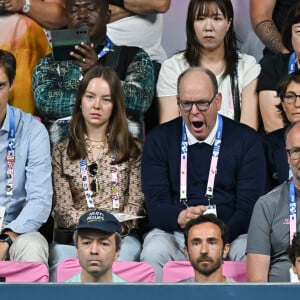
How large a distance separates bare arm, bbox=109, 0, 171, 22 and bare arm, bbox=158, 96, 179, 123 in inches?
24.7

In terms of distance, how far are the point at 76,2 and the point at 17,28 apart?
0.42 m

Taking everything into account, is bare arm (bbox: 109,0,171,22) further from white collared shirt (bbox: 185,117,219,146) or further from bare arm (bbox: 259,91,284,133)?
white collared shirt (bbox: 185,117,219,146)

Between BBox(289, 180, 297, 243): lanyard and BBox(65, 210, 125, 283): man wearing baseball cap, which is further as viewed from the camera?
BBox(289, 180, 297, 243): lanyard

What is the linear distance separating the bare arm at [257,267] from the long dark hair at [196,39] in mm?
1593

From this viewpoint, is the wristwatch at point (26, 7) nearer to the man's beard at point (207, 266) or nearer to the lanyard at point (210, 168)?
the lanyard at point (210, 168)

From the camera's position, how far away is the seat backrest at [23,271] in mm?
6160

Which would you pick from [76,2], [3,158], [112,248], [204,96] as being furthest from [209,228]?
[76,2]

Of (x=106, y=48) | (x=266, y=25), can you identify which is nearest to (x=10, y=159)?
(x=106, y=48)

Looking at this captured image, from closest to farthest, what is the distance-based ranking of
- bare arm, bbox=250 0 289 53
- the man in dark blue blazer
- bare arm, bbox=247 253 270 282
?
bare arm, bbox=247 253 270 282
the man in dark blue blazer
bare arm, bbox=250 0 289 53

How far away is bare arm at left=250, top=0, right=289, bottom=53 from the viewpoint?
7496 millimetres

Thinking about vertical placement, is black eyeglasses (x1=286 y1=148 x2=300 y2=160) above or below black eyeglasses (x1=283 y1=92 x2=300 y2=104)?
below

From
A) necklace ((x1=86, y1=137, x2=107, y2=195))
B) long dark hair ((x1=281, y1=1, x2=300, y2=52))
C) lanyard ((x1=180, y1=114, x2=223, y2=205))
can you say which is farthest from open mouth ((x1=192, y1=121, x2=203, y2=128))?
long dark hair ((x1=281, y1=1, x2=300, y2=52))
